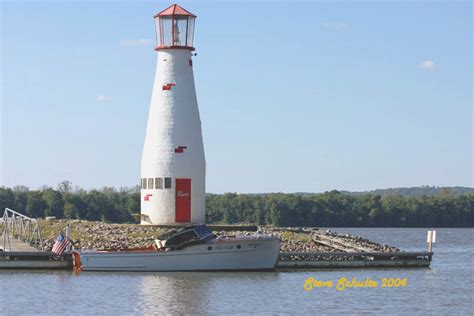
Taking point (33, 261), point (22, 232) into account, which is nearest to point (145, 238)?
point (33, 261)

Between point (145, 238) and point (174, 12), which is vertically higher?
point (174, 12)

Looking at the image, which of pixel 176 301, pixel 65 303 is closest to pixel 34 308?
pixel 65 303

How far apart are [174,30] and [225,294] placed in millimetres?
19733

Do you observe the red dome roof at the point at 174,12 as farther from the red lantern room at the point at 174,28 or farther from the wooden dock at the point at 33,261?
the wooden dock at the point at 33,261

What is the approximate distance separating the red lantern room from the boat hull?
44.8 ft

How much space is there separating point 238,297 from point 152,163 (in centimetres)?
1757

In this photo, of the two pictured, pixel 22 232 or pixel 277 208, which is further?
pixel 277 208

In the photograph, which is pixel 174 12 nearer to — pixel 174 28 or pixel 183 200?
pixel 174 28

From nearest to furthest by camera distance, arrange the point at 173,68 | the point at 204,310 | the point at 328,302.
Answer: the point at 204,310 → the point at 328,302 → the point at 173,68

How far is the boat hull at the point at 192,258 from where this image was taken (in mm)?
46062

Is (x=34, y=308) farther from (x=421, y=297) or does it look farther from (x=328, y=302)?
(x=421, y=297)

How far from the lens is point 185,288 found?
41.8m

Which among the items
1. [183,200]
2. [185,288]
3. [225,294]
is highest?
[183,200]

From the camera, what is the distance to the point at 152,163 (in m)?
55.6
